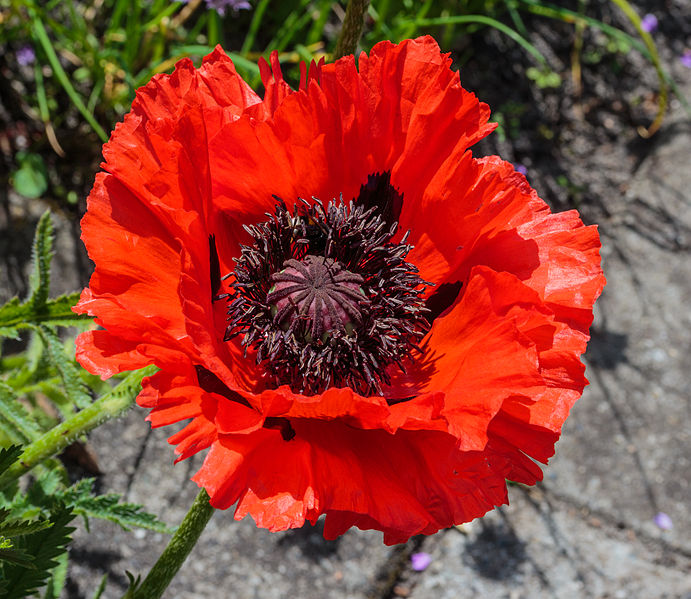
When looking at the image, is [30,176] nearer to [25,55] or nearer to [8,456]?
[25,55]

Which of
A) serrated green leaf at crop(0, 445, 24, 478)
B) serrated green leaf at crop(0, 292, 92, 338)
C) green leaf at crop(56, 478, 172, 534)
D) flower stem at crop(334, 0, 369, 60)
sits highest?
flower stem at crop(334, 0, 369, 60)

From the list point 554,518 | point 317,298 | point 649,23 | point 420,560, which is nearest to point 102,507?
point 317,298

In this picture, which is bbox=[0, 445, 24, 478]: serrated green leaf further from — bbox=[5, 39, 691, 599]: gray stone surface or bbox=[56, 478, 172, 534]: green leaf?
bbox=[5, 39, 691, 599]: gray stone surface

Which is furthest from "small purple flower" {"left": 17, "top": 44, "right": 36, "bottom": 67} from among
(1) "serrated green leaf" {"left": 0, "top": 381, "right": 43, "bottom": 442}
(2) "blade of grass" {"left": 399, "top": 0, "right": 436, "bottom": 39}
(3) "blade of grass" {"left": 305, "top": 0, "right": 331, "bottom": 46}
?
(1) "serrated green leaf" {"left": 0, "top": 381, "right": 43, "bottom": 442}

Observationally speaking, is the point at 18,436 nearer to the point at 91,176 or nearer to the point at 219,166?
the point at 219,166

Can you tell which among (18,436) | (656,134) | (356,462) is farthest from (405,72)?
(656,134)

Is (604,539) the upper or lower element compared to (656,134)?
lower

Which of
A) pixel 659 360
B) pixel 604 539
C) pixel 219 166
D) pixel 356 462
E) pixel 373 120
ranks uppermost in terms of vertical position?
pixel 373 120
